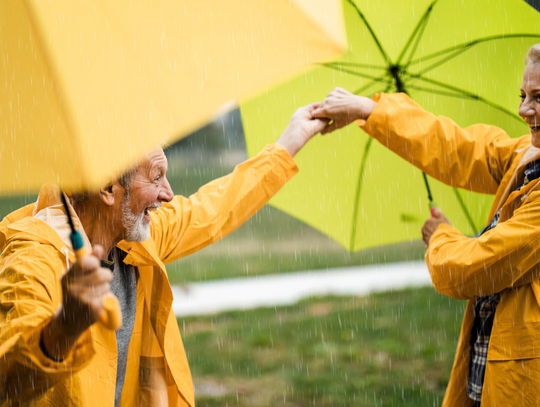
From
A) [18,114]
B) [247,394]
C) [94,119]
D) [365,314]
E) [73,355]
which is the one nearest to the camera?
[94,119]

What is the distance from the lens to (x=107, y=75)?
1319mm

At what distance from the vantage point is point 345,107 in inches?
108

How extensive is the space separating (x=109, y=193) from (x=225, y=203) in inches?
26.5

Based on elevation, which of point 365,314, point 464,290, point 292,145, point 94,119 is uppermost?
point 94,119


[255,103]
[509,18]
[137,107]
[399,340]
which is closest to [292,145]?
[255,103]

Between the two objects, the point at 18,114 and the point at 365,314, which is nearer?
A: the point at 18,114

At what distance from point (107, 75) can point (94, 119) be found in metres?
0.13

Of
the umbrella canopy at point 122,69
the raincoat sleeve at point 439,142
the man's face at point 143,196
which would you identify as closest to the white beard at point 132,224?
the man's face at point 143,196

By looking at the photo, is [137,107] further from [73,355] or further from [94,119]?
[73,355]

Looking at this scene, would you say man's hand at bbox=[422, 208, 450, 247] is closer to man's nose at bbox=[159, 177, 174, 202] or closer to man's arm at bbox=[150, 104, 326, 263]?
man's arm at bbox=[150, 104, 326, 263]

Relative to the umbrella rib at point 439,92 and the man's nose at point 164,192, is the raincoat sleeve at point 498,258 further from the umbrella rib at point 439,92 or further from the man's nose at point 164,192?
the man's nose at point 164,192

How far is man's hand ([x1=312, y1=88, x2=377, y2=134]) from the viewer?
8.98 ft

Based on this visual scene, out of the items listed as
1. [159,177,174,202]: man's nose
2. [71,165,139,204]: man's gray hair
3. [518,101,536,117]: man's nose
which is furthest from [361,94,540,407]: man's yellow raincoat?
[71,165,139,204]: man's gray hair

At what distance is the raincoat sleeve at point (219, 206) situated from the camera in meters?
2.71
